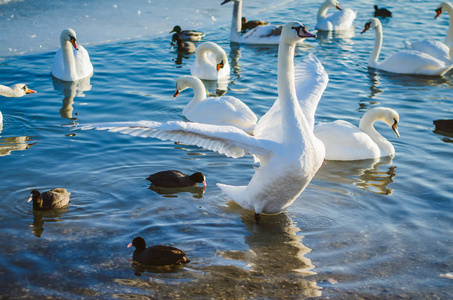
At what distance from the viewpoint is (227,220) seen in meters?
7.32

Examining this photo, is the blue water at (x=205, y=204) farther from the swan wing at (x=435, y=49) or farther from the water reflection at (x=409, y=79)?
the swan wing at (x=435, y=49)

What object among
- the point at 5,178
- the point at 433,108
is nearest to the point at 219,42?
the point at 433,108

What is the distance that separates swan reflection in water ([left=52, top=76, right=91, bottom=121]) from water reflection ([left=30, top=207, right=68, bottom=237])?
4058 mm

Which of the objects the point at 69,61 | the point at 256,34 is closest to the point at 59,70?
the point at 69,61

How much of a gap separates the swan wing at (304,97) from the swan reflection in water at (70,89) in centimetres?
460

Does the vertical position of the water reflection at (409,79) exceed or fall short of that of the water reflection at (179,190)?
it exceeds it

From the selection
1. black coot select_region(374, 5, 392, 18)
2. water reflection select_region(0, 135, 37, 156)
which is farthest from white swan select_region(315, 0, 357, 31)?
water reflection select_region(0, 135, 37, 156)

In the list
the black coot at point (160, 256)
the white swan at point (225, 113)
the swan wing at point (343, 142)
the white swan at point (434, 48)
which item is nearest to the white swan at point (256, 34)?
the white swan at point (434, 48)

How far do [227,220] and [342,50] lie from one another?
9.61 meters

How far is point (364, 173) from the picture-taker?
8930mm

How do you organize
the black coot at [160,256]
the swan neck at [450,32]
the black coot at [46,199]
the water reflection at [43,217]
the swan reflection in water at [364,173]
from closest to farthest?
the black coot at [160,256], the water reflection at [43,217], the black coot at [46,199], the swan reflection in water at [364,173], the swan neck at [450,32]

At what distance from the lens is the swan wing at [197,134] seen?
6.10 meters

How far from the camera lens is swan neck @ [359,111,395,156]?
9.50m

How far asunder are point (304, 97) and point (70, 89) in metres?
6.21
